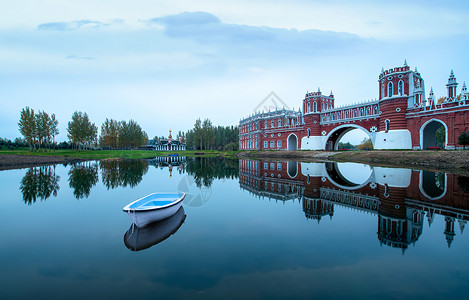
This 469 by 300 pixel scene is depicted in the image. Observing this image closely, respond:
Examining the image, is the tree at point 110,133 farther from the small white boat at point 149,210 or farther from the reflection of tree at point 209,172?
the small white boat at point 149,210

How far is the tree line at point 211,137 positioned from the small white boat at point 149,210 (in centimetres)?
8398

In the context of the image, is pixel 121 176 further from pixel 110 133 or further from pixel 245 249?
pixel 110 133

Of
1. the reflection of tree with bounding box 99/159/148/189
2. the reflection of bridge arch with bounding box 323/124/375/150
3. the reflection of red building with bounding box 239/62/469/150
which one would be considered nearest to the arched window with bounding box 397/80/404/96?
the reflection of red building with bounding box 239/62/469/150

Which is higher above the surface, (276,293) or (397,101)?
(397,101)

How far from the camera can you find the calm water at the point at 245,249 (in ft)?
17.7

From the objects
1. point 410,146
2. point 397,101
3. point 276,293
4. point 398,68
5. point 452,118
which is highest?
point 398,68

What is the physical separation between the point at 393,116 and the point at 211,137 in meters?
70.7

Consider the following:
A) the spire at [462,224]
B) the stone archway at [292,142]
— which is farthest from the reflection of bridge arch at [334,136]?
the spire at [462,224]

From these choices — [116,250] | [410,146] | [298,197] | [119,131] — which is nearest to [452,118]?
[410,146]

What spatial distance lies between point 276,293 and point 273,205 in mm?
7949

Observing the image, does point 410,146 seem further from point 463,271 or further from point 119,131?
point 119,131

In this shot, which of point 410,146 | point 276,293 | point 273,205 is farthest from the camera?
point 410,146

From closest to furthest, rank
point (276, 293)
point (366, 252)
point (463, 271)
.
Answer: point (276, 293) < point (463, 271) < point (366, 252)

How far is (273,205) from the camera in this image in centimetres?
1303
